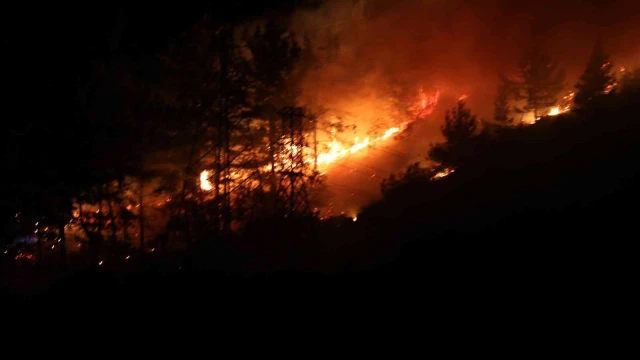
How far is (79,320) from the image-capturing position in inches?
283

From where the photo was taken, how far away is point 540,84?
33000 millimetres

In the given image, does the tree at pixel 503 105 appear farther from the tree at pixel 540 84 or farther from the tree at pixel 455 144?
the tree at pixel 455 144

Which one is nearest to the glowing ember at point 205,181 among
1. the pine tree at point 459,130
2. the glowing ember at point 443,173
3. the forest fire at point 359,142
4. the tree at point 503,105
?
the forest fire at point 359,142

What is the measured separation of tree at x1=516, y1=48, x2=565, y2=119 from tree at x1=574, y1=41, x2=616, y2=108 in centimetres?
428

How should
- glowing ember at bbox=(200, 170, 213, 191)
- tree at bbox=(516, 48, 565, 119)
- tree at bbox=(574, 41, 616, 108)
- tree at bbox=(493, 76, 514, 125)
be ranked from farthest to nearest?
tree at bbox=(516, 48, 565, 119) → tree at bbox=(493, 76, 514, 125) → tree at bbox=(574, 41, 616, 108) → glowing ember at bbox=(200, 170, 213, 191)

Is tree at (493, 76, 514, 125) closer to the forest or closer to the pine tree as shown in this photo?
the forest

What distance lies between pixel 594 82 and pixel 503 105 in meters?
5.86

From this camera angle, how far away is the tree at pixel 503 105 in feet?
100

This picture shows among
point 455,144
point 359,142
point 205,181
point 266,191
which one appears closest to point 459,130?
point 455,144

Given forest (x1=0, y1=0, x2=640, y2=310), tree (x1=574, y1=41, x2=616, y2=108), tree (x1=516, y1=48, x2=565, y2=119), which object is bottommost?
forest (x1=0, y1=0, x2=640, y2=310)

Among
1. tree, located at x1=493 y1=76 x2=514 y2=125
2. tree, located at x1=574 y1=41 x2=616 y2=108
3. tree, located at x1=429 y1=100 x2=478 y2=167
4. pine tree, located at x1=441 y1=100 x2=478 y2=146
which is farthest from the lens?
tree, located at x1=493 y1=76 x2=514 y2=125

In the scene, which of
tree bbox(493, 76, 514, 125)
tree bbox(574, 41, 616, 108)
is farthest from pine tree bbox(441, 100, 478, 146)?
tree bbox(574, 41, 616, 108)

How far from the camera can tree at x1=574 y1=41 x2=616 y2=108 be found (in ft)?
88.9

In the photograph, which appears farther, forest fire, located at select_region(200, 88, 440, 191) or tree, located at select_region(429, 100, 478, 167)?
forest fire, located at select_region(200, 88, 440, 191)
